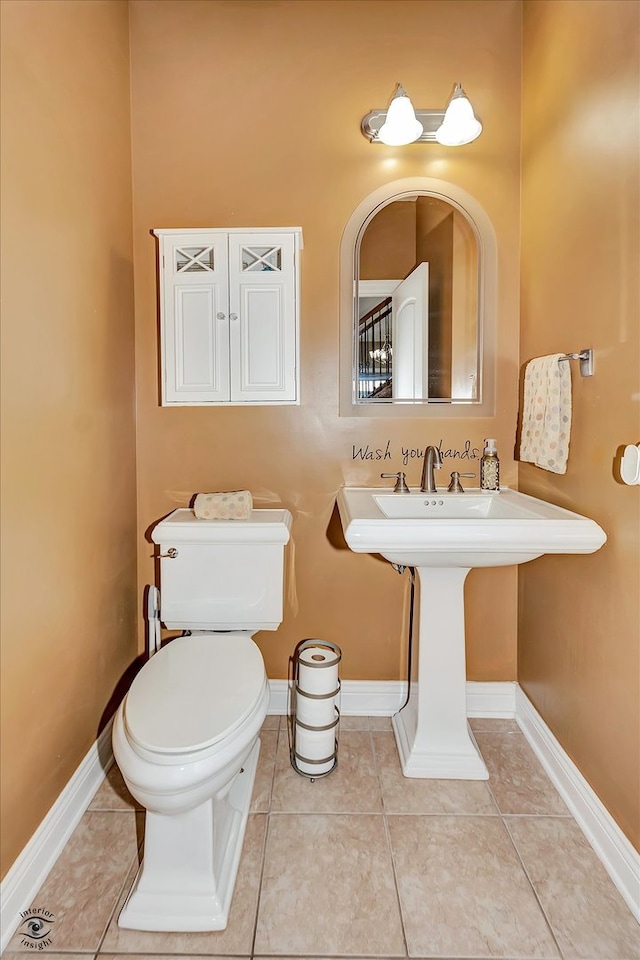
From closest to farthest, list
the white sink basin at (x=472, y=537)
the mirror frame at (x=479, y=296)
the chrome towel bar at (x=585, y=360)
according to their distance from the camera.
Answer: the white sink basin at (x=472, y=537)
the chrome towel bar at (x=585, y=360)
the mirror frame at (x=479, y=296)

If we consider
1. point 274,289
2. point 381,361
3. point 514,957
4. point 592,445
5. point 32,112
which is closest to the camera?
point 514,957

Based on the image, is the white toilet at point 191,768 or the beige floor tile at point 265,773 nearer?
the white toilet at point 191,768

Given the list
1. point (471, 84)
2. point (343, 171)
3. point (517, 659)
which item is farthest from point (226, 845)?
point (471, 84)

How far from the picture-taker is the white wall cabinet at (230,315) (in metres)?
1.70

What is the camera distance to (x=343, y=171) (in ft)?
5.90

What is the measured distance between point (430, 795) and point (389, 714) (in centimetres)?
41

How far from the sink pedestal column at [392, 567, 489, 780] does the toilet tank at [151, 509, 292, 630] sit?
0.49 meters

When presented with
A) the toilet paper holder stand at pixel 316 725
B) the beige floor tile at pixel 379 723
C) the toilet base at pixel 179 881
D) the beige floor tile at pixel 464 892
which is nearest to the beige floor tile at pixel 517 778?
the beige floor tile at pixel 464 892

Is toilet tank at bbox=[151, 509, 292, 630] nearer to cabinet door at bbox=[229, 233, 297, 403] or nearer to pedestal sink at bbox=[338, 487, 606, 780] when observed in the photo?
pedestal sink at bbox=[338, 487, 606, 780]

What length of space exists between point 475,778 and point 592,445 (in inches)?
42.5

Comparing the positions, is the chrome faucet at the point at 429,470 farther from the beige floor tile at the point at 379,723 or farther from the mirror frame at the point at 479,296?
the beige floor tile at the point at 379,723

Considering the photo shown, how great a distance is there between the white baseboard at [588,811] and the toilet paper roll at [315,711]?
0.70m

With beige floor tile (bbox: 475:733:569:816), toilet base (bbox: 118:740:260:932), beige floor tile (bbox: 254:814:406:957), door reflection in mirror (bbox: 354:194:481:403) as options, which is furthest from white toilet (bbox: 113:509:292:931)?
door reflection in mirror (bbox: 354:194:481:403)

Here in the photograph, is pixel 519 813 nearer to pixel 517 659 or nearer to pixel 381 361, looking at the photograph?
pixel 517 659
